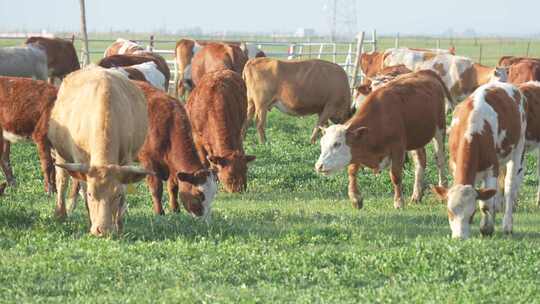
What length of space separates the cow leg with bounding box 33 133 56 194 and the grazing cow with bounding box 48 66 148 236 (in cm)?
144

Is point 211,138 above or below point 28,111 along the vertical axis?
below

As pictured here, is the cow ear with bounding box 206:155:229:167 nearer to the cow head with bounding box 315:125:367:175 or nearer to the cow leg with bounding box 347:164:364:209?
the cow head with bounding box 315:125:367:175

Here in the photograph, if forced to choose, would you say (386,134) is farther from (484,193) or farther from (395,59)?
(395,59)

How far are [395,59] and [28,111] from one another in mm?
17405

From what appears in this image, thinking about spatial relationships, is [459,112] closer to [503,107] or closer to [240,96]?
[503,107]

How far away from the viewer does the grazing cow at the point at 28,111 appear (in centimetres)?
1344

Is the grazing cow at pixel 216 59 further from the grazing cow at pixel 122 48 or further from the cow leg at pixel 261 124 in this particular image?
the cow leg at pixel 261 124

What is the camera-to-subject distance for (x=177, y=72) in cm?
2955

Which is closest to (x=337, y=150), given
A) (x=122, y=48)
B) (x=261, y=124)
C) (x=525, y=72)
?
(x=261, y=124)

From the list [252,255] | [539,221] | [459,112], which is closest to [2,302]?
[252,255]

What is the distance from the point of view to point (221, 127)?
14734 mm

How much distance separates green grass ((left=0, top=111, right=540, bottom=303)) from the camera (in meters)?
8.08

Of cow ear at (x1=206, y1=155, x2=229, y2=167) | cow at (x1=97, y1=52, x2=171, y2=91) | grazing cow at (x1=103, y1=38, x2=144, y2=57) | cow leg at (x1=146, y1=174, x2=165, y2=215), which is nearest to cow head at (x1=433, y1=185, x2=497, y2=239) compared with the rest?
cow leg at (x1=146, y1=174, x2=165, y2=215)

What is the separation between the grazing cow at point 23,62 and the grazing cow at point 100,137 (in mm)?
12219
